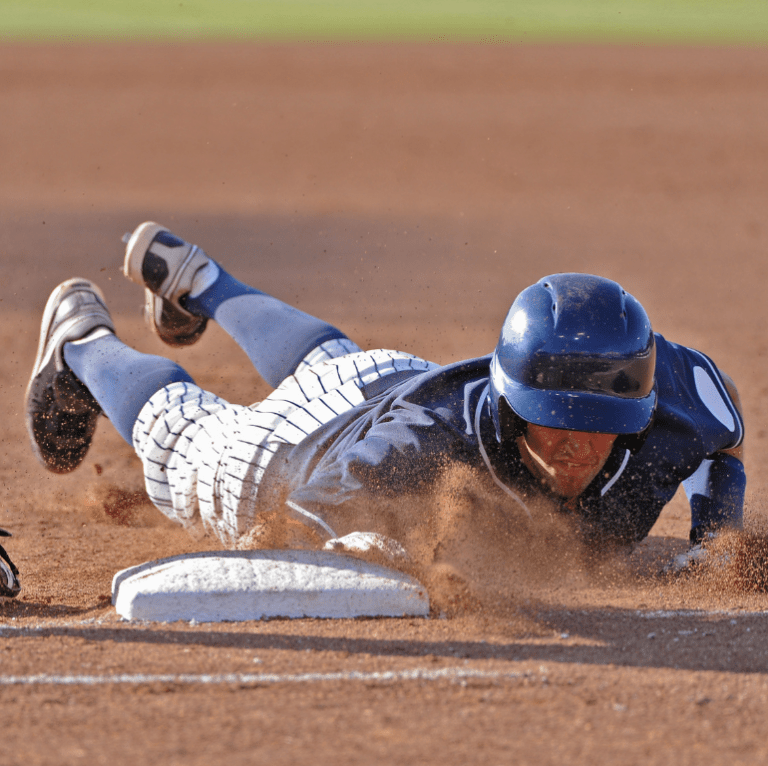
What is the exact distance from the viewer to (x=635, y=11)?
3581 cm

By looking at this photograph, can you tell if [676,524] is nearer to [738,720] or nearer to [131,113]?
[738,720]

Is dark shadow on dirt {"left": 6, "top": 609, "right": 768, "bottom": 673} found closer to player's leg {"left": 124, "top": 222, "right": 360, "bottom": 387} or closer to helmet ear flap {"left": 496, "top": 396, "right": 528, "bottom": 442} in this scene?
helmet ear flap {"left": 496, "top": 396, "right": 528, "bottom": 442}

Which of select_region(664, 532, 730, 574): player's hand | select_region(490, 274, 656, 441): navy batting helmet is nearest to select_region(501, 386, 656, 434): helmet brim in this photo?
select_region(490, 274, 656, 441): navy batting helmet

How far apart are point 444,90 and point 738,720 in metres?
23.0

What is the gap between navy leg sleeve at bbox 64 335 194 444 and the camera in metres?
4.19

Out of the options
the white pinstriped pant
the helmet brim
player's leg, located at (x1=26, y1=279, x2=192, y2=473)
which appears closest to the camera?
the helmet brim

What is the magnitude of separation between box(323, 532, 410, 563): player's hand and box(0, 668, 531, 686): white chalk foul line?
477 mm

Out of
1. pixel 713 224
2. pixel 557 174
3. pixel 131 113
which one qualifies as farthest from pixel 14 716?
pixel 131 113

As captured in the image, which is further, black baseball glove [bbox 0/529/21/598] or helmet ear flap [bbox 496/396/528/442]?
black baseball glove [bbox 0/529/21/598]

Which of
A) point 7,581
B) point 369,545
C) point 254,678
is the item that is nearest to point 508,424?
point 369,545

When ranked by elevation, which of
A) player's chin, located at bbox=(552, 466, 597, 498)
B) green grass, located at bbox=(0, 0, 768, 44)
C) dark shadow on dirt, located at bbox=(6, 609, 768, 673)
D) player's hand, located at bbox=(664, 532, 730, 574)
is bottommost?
dark shadow on dirt, located at bbox=(6, 609, 768, 673)

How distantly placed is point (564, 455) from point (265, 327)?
5.73 feet

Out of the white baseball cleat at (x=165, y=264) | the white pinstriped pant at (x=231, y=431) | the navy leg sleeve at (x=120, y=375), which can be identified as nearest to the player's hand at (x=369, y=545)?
the white pinstriped pant at (x=231, y=431)

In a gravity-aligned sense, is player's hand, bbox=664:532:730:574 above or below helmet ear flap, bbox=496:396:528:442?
below
